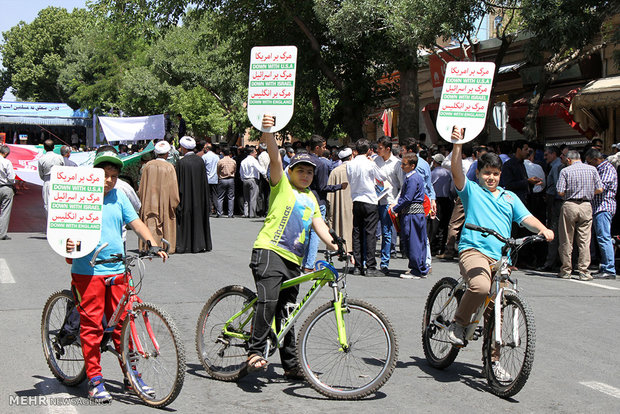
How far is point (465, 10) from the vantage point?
1647 centimetres

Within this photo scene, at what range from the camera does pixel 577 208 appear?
38.7 ft

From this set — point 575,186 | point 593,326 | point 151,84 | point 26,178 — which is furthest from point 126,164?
point 151,84

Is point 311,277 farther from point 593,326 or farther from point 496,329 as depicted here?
point 593,326

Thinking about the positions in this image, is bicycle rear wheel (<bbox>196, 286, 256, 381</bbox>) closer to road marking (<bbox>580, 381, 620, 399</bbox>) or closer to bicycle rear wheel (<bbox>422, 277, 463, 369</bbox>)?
bicycle rear wheel (<bbox>422, 277, 463, 369</bbox>)

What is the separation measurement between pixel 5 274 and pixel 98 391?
650 centimetres

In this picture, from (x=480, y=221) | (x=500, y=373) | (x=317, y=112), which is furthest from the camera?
(x=317, y=112)

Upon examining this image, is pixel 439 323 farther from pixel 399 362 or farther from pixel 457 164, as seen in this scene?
pixel 457 164

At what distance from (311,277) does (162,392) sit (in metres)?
1.29

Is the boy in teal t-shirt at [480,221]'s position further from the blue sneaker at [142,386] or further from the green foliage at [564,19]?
the green foliage at [564,19]

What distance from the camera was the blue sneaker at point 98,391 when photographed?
530cm

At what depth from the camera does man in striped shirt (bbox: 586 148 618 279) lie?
11.9 meters

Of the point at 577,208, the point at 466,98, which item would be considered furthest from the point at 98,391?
the point at 577,208

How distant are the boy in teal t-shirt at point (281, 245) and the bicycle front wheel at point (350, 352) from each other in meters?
0.32

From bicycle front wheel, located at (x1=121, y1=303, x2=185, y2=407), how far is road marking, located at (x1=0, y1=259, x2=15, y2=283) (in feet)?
19.3
